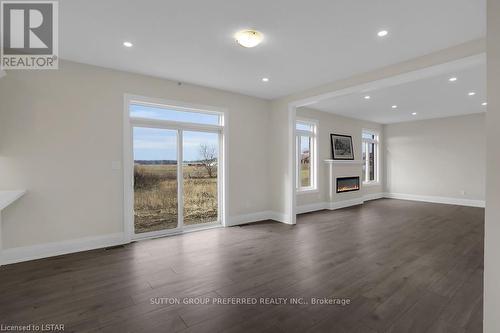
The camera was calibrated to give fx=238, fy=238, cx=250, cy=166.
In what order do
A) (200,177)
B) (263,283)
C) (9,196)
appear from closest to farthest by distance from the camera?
1. (263,283)
2. (9,196)
3. (200,177)

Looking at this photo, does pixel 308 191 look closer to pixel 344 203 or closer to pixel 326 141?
pixel 344 203

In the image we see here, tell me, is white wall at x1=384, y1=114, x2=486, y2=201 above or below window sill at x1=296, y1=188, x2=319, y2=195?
above

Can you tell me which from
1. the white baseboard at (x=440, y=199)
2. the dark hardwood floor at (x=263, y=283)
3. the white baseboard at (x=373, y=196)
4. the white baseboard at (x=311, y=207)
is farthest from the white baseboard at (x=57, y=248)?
the white baseboard at (x=440, y=199)

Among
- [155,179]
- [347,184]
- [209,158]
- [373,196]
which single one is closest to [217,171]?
[209,158]

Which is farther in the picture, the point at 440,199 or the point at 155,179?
the point at 440,199

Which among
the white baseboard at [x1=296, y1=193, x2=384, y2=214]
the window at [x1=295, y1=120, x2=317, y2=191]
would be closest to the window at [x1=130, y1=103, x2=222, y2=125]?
the window at [x1=295, y1=120, x2=317, y2=191]

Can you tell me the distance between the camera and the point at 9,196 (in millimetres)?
2971

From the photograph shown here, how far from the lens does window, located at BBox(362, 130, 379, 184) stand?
902 centimetres

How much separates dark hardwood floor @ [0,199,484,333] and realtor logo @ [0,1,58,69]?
2797 millimetres

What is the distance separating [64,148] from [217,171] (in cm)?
267

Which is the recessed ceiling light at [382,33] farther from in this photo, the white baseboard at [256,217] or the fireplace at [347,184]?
the fireplace at [347,184]

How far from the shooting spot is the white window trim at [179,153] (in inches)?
159

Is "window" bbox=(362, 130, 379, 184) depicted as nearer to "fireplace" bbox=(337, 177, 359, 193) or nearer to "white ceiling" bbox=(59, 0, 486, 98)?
"fireplace" bbox=(337, 177, 359, 193)

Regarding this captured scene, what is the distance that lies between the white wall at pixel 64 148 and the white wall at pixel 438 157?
27.9ft
